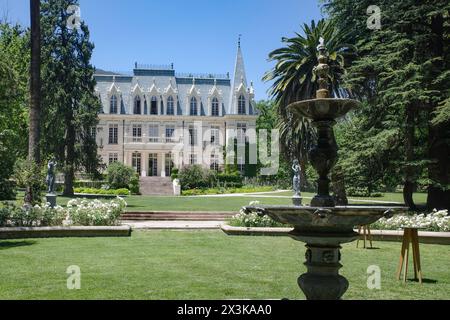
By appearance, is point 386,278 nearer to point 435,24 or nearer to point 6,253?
point 6,253

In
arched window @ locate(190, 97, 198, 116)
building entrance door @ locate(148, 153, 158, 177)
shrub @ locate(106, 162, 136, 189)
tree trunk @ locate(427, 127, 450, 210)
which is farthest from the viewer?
arched window @ locate(190, 97, 198, 116)

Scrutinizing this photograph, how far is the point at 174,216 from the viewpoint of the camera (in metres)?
22.2

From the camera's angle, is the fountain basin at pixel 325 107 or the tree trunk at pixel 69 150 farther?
the tree trunk at pixel 69 150

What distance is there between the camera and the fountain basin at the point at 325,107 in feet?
23.8

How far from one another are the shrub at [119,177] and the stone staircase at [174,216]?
2588 centimetres

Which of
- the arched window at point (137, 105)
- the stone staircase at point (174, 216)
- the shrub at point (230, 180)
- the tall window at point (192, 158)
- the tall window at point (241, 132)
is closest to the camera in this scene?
the stone staircase at point (174, 216)

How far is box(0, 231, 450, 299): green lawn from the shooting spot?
7.79 m

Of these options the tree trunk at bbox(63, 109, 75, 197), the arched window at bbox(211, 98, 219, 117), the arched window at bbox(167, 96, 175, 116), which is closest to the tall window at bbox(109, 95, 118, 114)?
the arched window at bbox(167, 96, 175, 116)

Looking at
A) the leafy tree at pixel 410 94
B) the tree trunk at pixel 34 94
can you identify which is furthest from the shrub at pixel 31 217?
the leafy tree at pixel 410 94

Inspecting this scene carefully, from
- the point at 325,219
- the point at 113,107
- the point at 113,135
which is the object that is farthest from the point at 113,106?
the point at 325,219

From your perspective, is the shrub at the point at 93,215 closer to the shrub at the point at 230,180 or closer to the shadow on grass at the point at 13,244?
the shadow on grass at the point at 13,244

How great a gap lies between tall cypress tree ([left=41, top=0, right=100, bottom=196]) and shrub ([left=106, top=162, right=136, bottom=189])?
28.6ft

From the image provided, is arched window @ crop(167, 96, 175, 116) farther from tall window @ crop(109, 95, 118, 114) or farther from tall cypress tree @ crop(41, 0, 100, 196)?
tall cypress tree @ crop(41, 0, 100, 196)

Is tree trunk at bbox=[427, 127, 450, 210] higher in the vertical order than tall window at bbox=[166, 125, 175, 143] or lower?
lower
